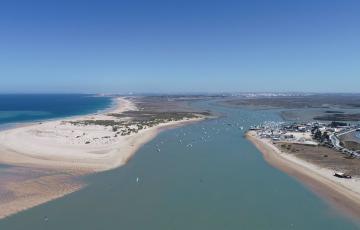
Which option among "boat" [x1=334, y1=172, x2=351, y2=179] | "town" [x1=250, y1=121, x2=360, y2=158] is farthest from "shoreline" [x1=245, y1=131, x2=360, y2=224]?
"town" [x1=250, y1=121, x2=360, y2=158]

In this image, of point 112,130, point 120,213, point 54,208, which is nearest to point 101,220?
point 120,213

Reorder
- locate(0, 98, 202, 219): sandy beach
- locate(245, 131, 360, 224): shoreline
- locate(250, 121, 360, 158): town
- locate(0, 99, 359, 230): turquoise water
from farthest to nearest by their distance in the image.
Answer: locate(250, 121, 360, 158): town → locate(0, 98, 202, 219): sandy beach → locate(245, 131, 360, 224): shoreline → locate(0, 99, 359, 230): turquoise water

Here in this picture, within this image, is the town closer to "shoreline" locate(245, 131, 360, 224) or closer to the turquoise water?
"shoreline" locate(245, 131, 360, 224)

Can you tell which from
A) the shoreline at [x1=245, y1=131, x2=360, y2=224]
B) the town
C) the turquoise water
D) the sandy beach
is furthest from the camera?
the town

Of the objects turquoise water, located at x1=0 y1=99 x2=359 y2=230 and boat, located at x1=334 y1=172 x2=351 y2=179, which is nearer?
turquoise water, located at x1=0 y1=99 x2=359 y2=230

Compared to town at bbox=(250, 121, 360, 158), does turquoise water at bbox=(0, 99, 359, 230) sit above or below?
below
